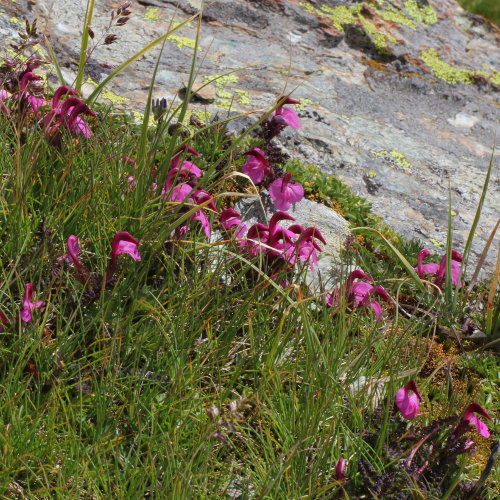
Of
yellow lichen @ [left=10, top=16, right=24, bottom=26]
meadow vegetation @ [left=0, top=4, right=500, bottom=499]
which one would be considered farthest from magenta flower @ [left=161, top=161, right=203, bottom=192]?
yellow lichen @ [left=10, top=16, right=24, bottom=26]

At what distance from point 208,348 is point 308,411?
43 centimetres

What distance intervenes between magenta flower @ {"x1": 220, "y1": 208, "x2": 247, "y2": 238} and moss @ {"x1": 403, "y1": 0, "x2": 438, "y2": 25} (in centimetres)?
348

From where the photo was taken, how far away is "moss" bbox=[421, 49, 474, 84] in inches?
A: 197

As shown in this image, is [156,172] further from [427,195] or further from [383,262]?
[427,195]

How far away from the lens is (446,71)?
5.04 metres

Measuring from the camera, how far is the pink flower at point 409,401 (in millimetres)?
2131

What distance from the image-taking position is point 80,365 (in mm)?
2115

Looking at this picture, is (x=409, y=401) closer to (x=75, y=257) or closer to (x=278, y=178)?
(x=75, y=257)

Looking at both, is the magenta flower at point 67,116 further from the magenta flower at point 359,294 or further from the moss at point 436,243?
the moss at point 436,243

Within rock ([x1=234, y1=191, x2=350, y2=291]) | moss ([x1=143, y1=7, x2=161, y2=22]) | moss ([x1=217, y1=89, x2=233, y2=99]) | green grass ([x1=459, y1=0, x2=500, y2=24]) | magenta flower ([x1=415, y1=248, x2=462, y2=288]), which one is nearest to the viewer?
magenta flower ([x1=415, y1=248, x2=462, y2=288])

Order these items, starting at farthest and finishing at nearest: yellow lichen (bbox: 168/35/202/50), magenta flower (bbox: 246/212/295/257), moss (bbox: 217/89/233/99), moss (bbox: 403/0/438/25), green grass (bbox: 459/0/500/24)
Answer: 1. green grass (bbox: 459/0/500/24)
2. moss (bbox: 403/0/438/25)
3. yellow lichen (bbox: 168/35/202/50)
4. moss (bbox: 217/89/233/99)
5. magenta flower (bbox: 246/212/295/257)

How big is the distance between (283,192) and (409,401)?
1.25 m

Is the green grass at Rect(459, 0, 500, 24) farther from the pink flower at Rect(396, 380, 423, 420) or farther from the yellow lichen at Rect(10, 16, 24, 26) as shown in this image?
the pink flower at Rect(396, 380, 423, 420)

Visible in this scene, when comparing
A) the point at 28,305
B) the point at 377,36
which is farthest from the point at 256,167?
Result: the point at 377,36
